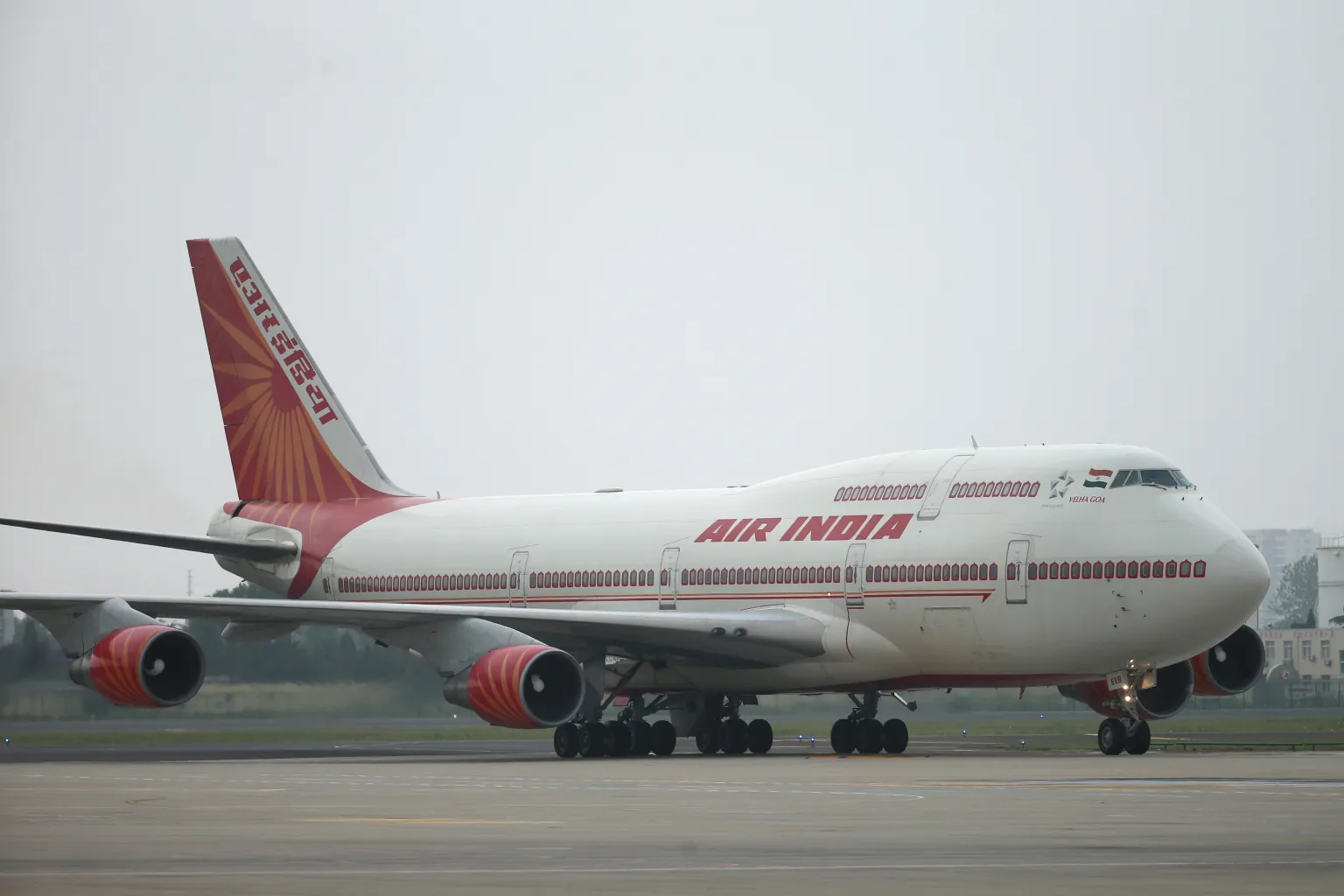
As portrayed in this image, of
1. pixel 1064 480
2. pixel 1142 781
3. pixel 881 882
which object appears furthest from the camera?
pixel 1064 480

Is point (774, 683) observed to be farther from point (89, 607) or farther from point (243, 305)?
point (243, 305)

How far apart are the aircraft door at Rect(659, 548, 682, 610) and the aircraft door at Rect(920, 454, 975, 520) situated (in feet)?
16.1

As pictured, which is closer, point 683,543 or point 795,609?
point 795,609

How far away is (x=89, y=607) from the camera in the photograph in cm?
3256

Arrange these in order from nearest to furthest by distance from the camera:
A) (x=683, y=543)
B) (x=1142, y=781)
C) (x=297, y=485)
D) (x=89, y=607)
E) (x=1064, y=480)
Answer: (x=1142, y=781), (x=1064, y=480), (x=89, y=607), (x=683, y=543), (x=297, y=485)

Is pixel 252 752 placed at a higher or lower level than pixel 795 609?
lower

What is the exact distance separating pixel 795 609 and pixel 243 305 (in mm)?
15112

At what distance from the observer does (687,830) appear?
51.8ft

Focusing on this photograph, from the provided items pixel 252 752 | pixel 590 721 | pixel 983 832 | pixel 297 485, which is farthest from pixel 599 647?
pixel 983 832

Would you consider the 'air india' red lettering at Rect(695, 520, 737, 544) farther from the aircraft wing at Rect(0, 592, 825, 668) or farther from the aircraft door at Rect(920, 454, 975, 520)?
the aircraft door at Rect(920, 454, 975, 520)

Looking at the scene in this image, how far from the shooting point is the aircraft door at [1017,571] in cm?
3003

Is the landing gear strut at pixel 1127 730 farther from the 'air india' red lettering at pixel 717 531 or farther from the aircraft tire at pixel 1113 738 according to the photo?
the 'air india' red lettering at pixel 717 531

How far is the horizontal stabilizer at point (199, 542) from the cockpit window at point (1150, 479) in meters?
17.0

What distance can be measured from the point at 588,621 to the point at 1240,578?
956cm
